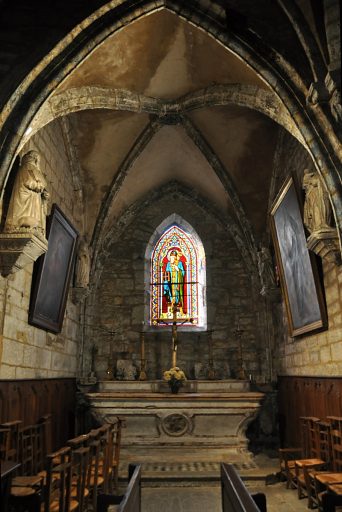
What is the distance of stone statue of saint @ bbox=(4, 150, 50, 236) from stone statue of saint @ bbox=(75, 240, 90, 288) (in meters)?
3.03

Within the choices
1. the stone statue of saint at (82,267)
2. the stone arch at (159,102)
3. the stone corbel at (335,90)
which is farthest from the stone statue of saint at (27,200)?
the stone corbel at (335,90)

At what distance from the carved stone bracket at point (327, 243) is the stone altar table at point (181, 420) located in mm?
2819

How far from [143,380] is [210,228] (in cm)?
366

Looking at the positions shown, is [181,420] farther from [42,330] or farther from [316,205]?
[316,205]

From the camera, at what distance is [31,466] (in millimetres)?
5277

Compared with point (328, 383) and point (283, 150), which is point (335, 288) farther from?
point (283, 150)

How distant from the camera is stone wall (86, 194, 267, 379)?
9477mm

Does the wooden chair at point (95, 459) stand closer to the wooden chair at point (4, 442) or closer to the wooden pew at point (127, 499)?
the wooden chair at point (4, 442)

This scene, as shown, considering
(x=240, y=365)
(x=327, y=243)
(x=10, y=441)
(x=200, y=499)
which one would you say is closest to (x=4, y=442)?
(x=10, y=441)

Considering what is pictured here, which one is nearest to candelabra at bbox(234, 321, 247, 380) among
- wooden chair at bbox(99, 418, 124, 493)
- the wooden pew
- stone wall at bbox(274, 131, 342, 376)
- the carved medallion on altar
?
stone wall at bbox(274, 131, 342, 376)

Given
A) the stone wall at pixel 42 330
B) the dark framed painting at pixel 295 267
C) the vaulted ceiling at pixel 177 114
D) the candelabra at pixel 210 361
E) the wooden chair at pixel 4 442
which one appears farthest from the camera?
the candelabra at pixel 210 361

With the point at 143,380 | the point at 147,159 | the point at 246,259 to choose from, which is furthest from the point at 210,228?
the point at 143,380

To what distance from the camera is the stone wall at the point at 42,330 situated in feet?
17.6

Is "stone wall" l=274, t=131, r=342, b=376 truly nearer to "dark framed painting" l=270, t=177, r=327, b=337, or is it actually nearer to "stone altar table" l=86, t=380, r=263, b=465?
"dark framed painting" l=270, t=177, r=327, b=337
